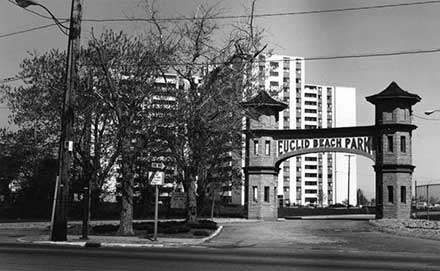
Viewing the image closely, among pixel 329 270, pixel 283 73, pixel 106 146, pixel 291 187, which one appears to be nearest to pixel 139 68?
pixel 106 146

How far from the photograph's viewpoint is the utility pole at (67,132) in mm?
22516

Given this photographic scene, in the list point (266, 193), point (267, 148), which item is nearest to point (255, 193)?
point (266, 193)

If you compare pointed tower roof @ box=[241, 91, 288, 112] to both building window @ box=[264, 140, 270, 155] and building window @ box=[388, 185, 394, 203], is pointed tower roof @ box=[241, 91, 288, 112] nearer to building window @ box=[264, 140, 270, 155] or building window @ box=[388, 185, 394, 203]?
building window @ box=[264, 140, 270, 155]

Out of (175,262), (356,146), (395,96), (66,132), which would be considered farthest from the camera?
(356,146)

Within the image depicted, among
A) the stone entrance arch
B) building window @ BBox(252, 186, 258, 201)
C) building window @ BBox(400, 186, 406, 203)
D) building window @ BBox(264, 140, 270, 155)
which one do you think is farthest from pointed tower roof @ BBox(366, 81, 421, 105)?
building window @ BBox(252, 186, 258, 201)

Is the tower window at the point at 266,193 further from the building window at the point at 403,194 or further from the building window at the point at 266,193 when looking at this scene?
the building window at the point at 403,194

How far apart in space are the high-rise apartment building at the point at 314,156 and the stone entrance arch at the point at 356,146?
106 metres

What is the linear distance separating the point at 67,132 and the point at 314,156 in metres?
140

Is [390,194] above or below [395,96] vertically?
below

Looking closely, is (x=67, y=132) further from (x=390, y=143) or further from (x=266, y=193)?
(x=390, y=143)

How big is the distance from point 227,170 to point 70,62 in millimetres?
28297

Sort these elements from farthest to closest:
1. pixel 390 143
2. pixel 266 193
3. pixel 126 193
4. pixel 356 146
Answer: pixel 266 193 < pixel 356 146 < pixel 390 143 < pixel 126 193

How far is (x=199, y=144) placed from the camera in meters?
31.7

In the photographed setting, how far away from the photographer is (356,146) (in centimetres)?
4209
